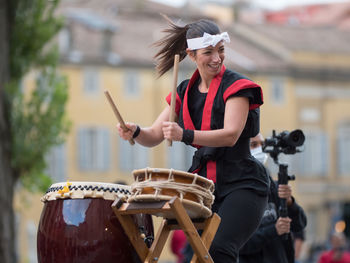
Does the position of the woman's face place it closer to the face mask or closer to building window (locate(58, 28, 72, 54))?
the face mask

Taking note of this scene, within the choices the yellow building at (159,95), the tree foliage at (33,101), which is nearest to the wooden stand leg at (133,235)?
the tree foliage at (33,101)

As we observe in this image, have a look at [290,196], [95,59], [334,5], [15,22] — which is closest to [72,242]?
[290,196]

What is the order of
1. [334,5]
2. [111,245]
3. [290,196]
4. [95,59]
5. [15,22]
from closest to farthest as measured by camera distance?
[111,245] < [290,196] < [15,22] < [95,59] < [334,5]

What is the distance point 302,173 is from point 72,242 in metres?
36.8

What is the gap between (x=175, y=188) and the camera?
5.04 metres

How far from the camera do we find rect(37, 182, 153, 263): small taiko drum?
5.56 meters

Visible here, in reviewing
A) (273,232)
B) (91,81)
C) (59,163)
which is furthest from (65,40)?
(273,232)

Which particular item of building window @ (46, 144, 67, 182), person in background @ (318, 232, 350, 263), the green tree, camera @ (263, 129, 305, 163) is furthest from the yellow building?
camera @ (263, 129, 305, 163)

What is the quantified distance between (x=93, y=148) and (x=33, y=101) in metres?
16.2

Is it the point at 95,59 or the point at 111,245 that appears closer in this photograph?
the point at 111,245

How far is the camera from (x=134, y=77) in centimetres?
3766

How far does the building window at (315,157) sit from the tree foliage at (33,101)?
21574 mm

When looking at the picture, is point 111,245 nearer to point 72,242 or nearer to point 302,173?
point 72,242

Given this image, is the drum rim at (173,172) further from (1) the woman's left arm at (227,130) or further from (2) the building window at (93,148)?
(2) the building window at (93,148)
